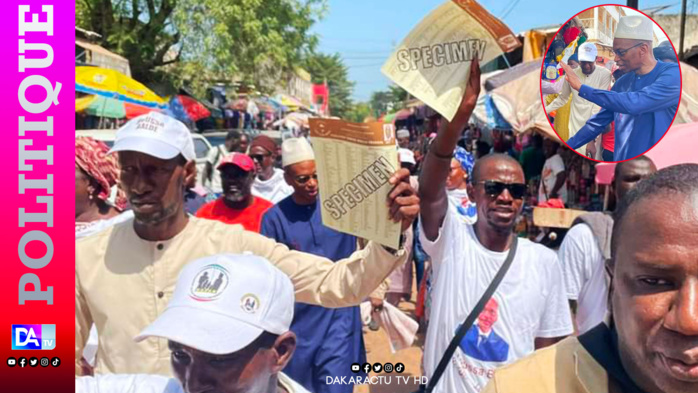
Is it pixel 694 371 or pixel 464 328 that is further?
pixel 464 328

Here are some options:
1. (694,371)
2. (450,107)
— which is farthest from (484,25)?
(694,371)

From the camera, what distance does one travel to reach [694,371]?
1.04m

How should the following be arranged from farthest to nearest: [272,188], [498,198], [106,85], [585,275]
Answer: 1. [106,85]
2. [272,188]
3. [585,275]
4. [498,198]

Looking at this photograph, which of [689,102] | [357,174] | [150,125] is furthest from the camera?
[689,102]

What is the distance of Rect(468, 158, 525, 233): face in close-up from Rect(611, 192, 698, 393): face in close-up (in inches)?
61.8

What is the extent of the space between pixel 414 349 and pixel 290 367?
2603 mm

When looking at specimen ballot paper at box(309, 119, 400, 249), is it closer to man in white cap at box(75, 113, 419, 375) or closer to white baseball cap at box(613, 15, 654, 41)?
man in white cap at box(75, 113, 419, 375)

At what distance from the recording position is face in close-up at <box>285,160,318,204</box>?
3.84 m

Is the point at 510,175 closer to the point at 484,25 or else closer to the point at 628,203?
the point at 484,25

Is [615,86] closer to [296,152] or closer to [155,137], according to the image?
[155,137]


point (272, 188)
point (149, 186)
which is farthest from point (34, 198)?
point (272, 188)

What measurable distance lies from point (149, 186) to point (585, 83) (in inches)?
61.1

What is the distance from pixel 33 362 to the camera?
86.1 inches

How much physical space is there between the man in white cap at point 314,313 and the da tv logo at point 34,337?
1514 millimetres
